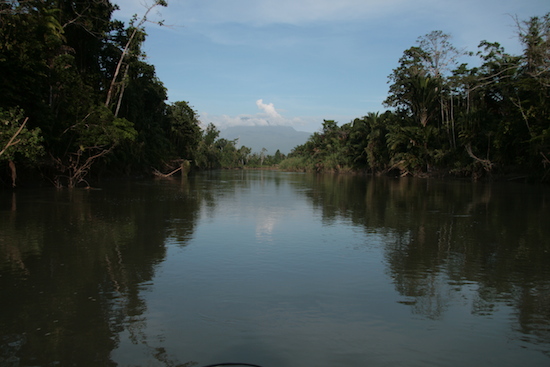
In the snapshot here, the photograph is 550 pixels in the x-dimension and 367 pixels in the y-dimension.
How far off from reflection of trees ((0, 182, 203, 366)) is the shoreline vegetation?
10.3ft

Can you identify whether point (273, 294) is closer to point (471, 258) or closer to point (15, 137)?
point (471, 258)

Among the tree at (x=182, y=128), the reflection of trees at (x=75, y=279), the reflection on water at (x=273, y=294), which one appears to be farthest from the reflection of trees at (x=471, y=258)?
the tree at (x=182, y=128)

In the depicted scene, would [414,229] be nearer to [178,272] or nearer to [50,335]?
[178,272]

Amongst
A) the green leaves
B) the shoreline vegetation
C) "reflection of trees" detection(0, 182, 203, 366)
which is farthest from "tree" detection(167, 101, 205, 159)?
"reflection of trees" detection(0, 182, 203, 366)

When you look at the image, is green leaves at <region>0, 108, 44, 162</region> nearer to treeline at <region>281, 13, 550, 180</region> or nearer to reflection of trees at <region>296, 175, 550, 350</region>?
reflection of trees at <region>296, 175, 550, 350</region>

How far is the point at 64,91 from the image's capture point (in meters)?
19.5

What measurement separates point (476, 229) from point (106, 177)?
26.4m

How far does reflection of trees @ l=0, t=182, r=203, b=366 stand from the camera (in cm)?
340

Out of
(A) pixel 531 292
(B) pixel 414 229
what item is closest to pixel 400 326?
(A) pixel 531 292

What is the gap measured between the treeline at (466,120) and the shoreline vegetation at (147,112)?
0.10 meters

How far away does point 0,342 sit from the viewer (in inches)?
133

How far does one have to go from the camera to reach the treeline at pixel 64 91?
14711 mm

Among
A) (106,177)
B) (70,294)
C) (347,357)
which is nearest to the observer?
(347,357)

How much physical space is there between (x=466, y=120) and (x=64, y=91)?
27.8m
